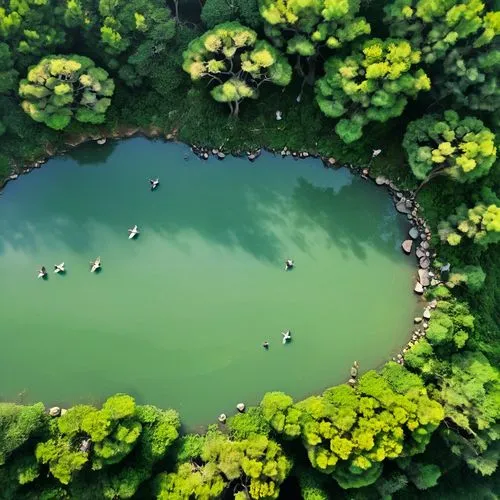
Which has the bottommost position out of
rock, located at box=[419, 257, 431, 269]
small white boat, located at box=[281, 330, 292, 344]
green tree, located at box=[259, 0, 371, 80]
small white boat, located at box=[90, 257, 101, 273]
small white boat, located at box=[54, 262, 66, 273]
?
small white boat, located at box=[54, 262, 66, 273]

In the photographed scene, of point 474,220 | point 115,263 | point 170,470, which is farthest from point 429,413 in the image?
point 115,263

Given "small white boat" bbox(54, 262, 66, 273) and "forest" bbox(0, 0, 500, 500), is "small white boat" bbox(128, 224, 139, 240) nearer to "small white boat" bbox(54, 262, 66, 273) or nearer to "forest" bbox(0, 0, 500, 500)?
"small white boat" bbox(54, 262, 66, 273)

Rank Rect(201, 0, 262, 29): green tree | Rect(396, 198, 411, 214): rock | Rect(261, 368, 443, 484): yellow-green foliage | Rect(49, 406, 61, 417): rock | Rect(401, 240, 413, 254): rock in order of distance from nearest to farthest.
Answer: Rect(261, 368, 443, 484): yellow-green foliage, Rect(201, 0, 262, 29): green tree, Rect(49, 406, 61, 417): rock, Rect(401, 240, 413, 254): rock, Rect(396, 198, 411, 214): rock

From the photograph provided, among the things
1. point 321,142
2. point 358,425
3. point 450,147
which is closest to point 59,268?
point 321,142

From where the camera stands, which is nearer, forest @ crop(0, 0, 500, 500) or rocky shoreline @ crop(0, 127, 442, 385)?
forest @ crop(0, 0, 500, 500)

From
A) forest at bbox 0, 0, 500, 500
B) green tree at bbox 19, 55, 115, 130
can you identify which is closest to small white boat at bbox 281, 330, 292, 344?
forest at bbox 0, 0, 500, 500

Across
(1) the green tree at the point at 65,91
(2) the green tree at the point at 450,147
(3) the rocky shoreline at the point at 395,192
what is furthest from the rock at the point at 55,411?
(2) the green tree at the point at 450,147

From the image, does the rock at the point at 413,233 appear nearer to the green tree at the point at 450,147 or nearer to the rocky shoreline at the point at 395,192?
the rocky shoreline at the point at 395,192

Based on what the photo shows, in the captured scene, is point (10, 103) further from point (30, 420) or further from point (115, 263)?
point (30, 420)
